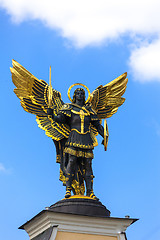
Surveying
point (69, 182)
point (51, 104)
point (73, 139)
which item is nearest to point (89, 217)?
point (69, 182)

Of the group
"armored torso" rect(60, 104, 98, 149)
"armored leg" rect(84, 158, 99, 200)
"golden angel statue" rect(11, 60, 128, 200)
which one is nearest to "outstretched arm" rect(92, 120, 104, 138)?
"golden angel statue" rect(11, 60, 128, 200)

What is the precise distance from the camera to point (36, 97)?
12969 millimetres

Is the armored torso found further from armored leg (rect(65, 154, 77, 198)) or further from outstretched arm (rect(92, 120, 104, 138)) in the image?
armored leg (rect(65, 154, 77, 198))

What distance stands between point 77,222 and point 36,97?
3.91 metres

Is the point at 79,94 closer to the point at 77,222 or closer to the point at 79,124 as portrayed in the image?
the point at 79,124

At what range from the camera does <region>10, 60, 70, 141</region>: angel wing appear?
41.5ft

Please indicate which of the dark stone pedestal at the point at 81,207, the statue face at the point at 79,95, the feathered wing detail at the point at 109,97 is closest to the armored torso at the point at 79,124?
the statue face at the point at 79,95

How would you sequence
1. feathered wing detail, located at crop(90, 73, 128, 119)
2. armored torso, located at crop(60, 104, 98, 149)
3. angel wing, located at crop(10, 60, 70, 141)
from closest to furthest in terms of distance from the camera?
1. armored torso, located at crop(60, 104, 98, 149)
2. angel wing, located at crop(10, 60, 70, 141)
3. feathered wing detail, located at crop(90, 73, 128, 119)

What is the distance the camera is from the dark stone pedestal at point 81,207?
11.0 metres

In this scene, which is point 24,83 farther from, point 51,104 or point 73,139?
point 73,139

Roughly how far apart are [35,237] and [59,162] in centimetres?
228

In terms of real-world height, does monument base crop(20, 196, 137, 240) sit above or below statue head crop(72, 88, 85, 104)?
below

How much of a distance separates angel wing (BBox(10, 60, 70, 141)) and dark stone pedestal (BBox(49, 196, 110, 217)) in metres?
2.05

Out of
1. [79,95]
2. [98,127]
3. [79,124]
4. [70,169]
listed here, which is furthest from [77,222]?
[79,95]
